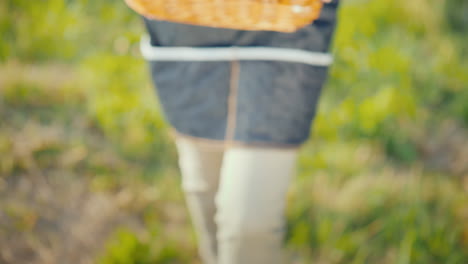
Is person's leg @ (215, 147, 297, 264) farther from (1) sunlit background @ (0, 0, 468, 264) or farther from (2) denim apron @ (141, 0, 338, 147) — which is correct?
(1) sunlit background @ (0, 0, 468, 264)

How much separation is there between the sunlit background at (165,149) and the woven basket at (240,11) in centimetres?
96

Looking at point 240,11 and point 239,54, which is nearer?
point 240,11

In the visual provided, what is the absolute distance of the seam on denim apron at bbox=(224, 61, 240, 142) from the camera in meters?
0.84

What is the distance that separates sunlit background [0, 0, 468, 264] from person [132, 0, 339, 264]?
2.24ft

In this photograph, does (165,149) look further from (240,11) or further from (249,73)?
(240,11)

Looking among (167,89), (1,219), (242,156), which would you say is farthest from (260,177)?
(1,219)

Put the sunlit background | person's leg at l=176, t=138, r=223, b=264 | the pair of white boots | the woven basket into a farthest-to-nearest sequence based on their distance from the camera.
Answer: the sunlit background, person's leg at l=176, t=138, r=223, b=264, the pair of white boots, the woven basket

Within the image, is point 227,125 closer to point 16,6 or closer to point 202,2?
point 202,2

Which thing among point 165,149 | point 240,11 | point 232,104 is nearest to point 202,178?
point 232,104

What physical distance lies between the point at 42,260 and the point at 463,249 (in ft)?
4.79

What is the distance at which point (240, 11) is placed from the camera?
0.57m

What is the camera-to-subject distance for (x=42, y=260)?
1.44 meters

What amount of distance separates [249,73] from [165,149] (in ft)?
4.03

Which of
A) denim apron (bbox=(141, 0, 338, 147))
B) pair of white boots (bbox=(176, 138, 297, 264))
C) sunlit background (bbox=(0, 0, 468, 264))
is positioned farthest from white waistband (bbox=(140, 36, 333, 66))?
sunlit background (bbox=(0, 0, 468, 264))
